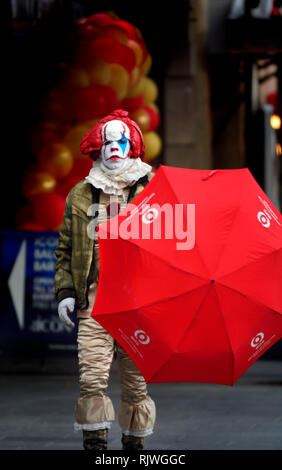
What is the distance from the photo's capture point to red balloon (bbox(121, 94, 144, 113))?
10.2 meters

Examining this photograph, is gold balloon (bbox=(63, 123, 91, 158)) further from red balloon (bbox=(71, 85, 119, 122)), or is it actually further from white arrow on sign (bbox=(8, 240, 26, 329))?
white arrow on sign (bbox=(8, 240, 26, 329))

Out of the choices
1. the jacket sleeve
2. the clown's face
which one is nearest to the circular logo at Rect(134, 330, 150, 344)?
the jacket sleeve

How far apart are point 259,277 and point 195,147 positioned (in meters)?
8.82

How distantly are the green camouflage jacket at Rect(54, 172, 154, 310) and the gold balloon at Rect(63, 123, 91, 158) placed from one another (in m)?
4.56

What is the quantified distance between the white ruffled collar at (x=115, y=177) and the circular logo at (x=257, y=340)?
123 centimetres

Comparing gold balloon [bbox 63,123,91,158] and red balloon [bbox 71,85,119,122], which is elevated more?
red balloon [bbox 71,85,119,122]

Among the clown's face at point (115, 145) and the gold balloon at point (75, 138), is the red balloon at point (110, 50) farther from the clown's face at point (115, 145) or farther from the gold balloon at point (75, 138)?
the clown's face at point (115, 145)

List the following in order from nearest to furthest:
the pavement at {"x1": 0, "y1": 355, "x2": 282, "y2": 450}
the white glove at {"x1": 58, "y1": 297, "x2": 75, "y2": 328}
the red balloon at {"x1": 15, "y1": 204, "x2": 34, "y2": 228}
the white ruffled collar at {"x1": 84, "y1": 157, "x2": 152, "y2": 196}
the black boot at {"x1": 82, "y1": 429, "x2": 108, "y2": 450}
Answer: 1. the black boot at {"x1": 82, "y1": 429, "x2": 108, "y2": 450}
2. the white glove at {"x1": 58, "y1": 297, "x2": 75, "y2": 328}
3. the white ruffled collar at {"x1": 84, "y1": 157, "x2": 152, "y2": 196}
4. the pavement at {"x1": 0, "y1": 355, "x2": 282, "y2": 450}
5. the red balloon at {"x1": 15, "y1": 204, "x2": 34, "y2": 228}

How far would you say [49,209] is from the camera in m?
9.83

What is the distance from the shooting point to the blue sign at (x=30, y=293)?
9477 millimetres

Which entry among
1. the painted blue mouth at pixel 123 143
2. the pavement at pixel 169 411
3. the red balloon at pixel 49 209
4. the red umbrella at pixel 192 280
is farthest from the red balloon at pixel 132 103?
the red umbrella at pixel 192 280

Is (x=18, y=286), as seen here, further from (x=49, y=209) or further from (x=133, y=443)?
(x=133, y=443)
